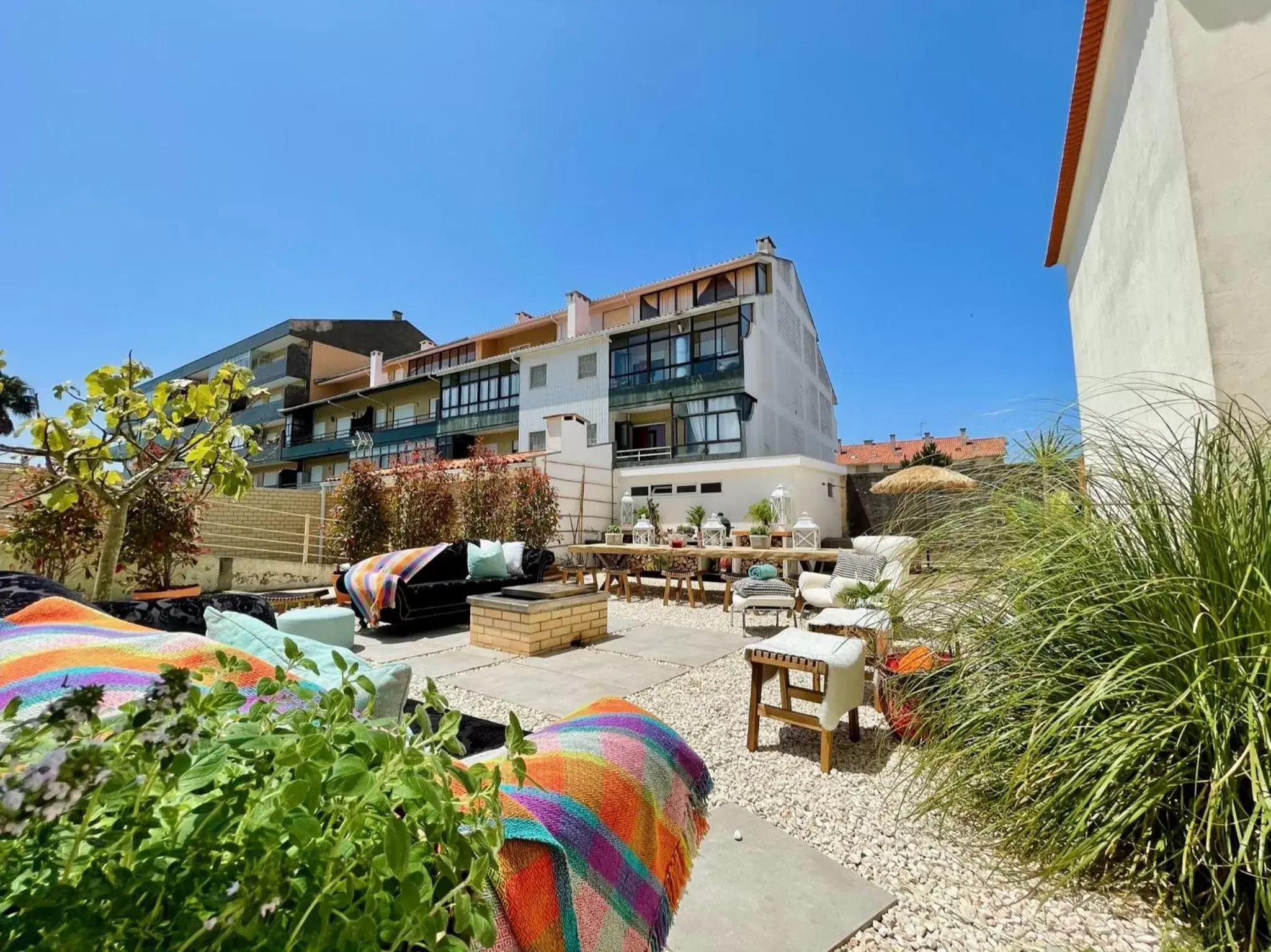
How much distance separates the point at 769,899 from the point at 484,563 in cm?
636

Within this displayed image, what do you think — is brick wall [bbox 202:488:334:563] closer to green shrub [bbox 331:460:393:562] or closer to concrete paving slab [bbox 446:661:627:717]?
green shrub [bbox 331:460:393:562]

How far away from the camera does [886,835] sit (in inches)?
95.5

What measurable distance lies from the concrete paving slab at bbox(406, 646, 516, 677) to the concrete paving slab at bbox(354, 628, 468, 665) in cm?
16

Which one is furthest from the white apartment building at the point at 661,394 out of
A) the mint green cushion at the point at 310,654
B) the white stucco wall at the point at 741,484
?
the mint green cushion at the point at 310,654

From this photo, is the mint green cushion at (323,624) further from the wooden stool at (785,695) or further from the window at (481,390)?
the window at (481,390)

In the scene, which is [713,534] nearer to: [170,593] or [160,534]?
[170,593]

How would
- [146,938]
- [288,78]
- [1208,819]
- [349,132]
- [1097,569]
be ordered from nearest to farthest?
[146,938] → [1208,819] → [1097,569] → [288,78] → [349,132]

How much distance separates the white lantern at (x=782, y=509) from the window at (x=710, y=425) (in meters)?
4.98

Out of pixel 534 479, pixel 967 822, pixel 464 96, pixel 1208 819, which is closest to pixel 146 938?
pixel 1208 819

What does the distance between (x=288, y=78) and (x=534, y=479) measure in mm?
7551

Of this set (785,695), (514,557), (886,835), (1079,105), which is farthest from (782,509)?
(886,835)

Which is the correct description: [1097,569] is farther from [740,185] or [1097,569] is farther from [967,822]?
[740,185]

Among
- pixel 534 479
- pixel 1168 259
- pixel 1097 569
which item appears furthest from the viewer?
pixel 534 479

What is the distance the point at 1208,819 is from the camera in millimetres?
1459
